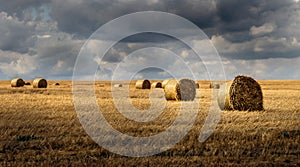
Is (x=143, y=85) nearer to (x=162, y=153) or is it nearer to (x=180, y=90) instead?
(x=180, y=90)

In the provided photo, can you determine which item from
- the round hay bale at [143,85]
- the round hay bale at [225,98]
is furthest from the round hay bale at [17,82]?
the round hay bale at [225,98]

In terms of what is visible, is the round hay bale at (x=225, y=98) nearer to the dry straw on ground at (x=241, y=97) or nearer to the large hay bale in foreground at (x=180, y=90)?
the dry straw on ground at (x=241, y=97)

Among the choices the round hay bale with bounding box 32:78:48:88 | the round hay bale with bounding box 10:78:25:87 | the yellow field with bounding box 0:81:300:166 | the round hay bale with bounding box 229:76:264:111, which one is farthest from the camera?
the round hay bale with bounding box 10:78:25:87

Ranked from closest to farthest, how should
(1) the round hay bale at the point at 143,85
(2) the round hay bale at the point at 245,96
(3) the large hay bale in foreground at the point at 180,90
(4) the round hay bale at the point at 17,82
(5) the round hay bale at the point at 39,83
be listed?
(2) the round hay bale at the point at 245,96 < (3) the large hay bale in foreground at the point at 180,90 < (5) the round hay bale at the point at 39,83 < (1) the round hay bale at the point at 143,85 < (4) the round hay bale at the point at 17,82

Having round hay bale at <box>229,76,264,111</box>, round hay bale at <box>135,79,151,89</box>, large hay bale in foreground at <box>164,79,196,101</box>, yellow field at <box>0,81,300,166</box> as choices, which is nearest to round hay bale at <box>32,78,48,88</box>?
round hay bale at <box>135,79,151,89</box>

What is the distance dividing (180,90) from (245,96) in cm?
631

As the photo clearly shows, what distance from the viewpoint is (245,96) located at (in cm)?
A: 1856

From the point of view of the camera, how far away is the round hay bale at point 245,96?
18484 mm

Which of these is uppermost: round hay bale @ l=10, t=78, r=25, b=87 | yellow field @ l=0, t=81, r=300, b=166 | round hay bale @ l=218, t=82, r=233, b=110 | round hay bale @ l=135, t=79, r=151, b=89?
round hay bale @ l=10, t=78, r=25, b=87

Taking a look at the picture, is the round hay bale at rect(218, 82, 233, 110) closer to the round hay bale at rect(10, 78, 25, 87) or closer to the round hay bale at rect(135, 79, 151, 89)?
the round hay bale at rect(135, 79, 151, 89)

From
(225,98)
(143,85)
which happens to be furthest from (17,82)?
(225,98)

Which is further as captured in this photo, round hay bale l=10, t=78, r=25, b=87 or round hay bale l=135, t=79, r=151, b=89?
round hay bale l=10, t=78, r=25, b=87

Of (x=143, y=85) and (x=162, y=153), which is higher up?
(x=143, y=85)

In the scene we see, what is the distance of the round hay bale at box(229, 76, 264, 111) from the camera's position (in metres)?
18.5
